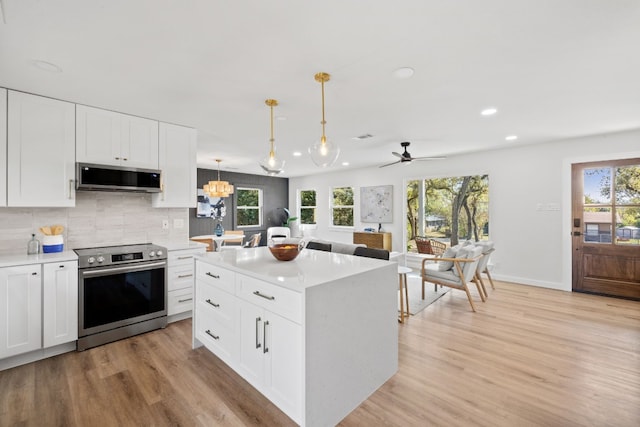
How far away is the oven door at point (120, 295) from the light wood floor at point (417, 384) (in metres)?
0.23

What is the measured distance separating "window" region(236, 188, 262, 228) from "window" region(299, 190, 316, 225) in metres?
1.35

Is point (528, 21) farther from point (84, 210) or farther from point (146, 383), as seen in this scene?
point (84, 210)

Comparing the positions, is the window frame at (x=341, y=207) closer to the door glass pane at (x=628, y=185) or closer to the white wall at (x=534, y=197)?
the white wall at (x=534, y=197)

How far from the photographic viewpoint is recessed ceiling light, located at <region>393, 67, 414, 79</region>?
2.27 m

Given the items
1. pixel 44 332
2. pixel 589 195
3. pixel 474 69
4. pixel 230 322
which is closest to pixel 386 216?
Answer: pixel 589 195

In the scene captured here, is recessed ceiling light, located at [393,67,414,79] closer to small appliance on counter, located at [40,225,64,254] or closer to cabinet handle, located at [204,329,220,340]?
cabinet handle, located at [204,329,220,340]

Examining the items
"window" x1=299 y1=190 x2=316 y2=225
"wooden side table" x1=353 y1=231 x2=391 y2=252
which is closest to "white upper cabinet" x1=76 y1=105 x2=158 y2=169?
"wooden side table" x1=353 y1=231 x2=391 y2=252

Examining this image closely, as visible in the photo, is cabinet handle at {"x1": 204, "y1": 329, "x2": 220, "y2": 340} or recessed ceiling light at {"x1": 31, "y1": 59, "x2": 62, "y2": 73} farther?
cabinet handle at {"x1": 204, "y1": 329, "x2": 220, "y2": 340}

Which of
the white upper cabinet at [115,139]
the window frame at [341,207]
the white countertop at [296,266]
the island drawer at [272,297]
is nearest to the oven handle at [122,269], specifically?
the white countertop at [296,266]

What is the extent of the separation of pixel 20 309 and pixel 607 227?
715cm

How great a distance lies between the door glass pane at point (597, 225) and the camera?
4.34m

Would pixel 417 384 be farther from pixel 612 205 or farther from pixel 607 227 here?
pixel 612 205

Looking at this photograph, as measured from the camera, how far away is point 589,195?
449 cm

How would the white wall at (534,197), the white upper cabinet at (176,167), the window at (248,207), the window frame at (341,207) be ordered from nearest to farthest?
the white upper cabinet at (176,167) < the white wall at (534,197) < the window frame at (341,207) < the window at (248,207)
